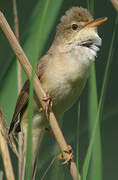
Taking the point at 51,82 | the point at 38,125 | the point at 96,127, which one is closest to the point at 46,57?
the point at 51,82

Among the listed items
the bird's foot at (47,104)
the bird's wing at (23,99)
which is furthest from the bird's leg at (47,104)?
the bird's wing at (23,99)

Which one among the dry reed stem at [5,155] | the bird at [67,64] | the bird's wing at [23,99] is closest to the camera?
the dry reed stem at [5,155]

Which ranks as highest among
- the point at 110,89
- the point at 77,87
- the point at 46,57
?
the point at 46,57

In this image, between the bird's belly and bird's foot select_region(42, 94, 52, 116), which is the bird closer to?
the bird's belly

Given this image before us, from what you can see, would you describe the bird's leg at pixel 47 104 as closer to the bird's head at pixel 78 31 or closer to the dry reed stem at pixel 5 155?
the dry reed stem at pixel 5 155

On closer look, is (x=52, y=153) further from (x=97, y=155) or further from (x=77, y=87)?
(x=97, y=155)

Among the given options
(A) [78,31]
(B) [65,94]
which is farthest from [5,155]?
(A) [78,31]

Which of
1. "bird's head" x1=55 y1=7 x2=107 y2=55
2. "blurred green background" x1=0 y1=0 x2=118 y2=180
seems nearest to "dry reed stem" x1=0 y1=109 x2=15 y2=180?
"blurred green background" x1=0 y1=0 x2=118 y2=180
